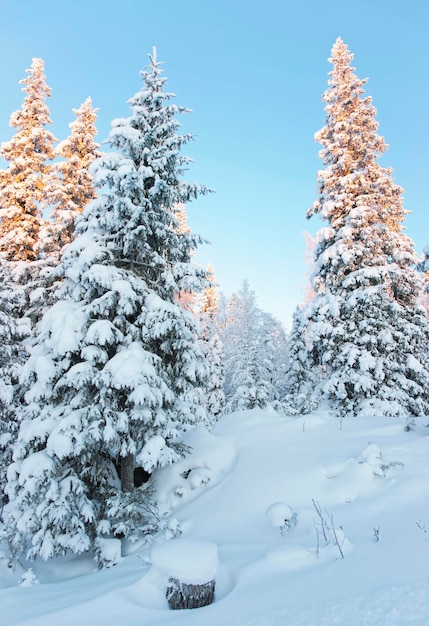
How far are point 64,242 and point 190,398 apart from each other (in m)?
9.57

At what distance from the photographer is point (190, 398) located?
34.0 ft

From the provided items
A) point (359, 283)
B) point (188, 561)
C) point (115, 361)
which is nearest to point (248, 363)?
point (359, 283)

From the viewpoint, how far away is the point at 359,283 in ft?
51.4

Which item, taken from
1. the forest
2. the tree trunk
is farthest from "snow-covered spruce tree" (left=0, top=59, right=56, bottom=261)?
the tree trunk

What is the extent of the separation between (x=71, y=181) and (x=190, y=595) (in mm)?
16184

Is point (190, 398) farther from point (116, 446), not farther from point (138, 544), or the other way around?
point (138, 544)

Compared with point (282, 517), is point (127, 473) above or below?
above

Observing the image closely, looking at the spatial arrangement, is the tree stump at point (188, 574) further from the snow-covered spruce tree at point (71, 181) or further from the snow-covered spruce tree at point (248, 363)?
the snow-covered spruce tree at point (248, 363)

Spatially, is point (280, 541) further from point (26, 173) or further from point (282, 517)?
point (26, 173)

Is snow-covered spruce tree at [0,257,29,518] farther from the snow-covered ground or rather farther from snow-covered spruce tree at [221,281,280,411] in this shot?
snow-covered spruce tree at [221,281,280,411]

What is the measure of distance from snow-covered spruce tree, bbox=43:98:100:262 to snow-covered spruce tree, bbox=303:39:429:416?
10.0 m

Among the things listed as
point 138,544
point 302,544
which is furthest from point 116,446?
point 302,544

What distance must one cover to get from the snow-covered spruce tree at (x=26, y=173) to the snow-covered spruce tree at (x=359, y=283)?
472 inches

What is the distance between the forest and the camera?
322 inches
